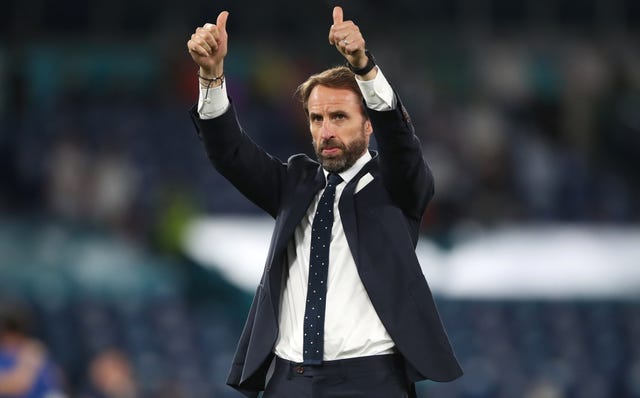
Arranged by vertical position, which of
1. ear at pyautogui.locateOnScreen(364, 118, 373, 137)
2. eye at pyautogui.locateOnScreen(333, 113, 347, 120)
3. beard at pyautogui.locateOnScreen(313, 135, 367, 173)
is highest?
eye at pyautogui.locateOnScreen(333, 113, 347, 120)

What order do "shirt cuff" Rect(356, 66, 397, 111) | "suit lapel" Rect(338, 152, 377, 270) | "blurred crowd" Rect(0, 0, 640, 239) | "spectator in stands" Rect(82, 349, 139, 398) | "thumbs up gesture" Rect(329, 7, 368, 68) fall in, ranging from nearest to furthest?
"thumbs up gesture" Rect(329, 7, 368, 68) → "shirt cuff" Rect(356, 66, 397, 111) → "suit lapel" Rect(338, 152, 377, 270) → "spectator in stands" Rect(82, 349, 139, 398) → "blurred crowd" Rect(0, 0, 640, 239)

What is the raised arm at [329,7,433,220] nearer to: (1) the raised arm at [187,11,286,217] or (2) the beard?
(2) the beard

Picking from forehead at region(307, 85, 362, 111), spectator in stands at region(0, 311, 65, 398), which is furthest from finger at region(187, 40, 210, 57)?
spectator in stands at region(0, 311, 65, 398)

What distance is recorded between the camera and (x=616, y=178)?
586 inches

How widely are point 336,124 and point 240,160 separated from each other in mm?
314

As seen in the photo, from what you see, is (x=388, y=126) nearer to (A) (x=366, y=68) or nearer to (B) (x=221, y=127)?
(A) (x=366, y=68)

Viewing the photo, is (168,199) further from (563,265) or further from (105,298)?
(563,265)

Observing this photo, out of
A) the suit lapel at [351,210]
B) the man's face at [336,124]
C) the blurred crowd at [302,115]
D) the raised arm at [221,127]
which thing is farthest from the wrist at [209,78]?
the blurred crowd at [302,115]

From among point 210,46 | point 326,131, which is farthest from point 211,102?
point 326,131

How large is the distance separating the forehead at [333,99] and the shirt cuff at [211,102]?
271 mm

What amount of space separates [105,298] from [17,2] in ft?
18.1

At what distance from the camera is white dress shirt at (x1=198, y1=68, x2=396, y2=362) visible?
148 inches

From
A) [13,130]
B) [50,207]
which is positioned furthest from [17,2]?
[50,207]

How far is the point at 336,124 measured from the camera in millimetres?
3877
